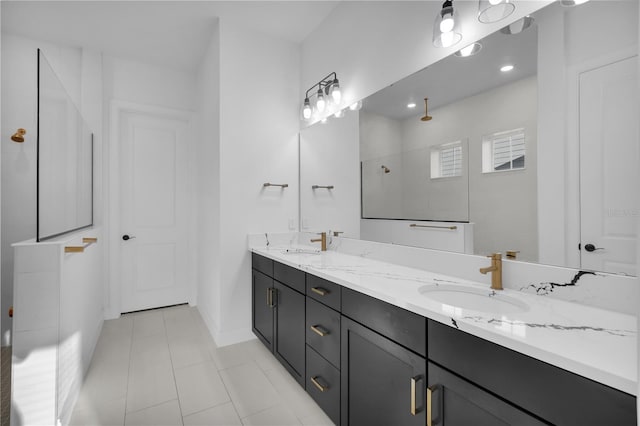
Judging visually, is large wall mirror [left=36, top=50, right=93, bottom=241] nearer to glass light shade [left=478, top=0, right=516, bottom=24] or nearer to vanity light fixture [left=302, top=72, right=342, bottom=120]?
vanity light fixture [left=302, top=72, right=342, bottom=120]

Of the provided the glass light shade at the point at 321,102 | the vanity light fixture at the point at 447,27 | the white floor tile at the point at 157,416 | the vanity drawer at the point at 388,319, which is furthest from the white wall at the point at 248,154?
the vanity light fixture at the point at 447,27

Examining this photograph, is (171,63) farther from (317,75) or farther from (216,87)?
(317,75)

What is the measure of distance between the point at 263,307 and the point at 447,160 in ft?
5.70

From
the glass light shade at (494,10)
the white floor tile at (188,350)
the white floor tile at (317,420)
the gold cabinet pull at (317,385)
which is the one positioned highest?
the glass light shade at (494,10)

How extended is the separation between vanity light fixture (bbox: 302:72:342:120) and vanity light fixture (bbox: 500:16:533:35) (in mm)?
1241

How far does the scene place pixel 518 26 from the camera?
4.17 feet

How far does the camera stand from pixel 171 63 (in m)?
3.42

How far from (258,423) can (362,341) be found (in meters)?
0.85

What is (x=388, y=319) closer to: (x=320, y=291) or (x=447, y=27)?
(x=320, y=291)

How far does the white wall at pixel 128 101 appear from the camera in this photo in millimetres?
3242

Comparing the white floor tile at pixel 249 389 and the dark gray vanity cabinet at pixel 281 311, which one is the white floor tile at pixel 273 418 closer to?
the white floor tile at pixel 249 389

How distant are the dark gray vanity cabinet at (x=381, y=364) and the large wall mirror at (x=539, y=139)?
0.59 meters

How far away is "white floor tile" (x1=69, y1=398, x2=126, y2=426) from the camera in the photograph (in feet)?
5.49

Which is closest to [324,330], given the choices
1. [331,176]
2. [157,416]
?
[157,416]
